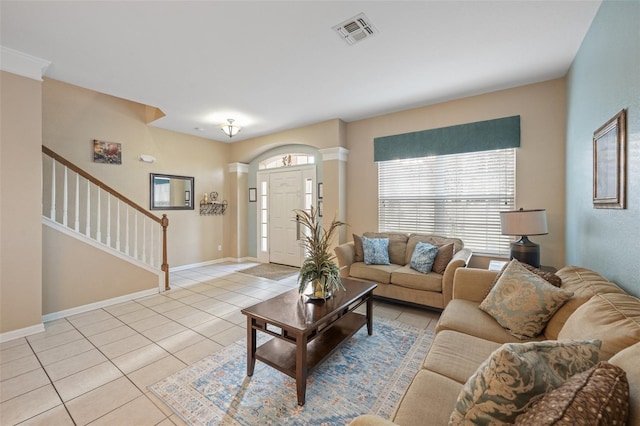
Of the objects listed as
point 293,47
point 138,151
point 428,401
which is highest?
point 293,47

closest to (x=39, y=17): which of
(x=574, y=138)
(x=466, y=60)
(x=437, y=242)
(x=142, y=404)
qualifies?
(x=142, y=404)

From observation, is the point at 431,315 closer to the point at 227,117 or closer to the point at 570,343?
the point at 570,343

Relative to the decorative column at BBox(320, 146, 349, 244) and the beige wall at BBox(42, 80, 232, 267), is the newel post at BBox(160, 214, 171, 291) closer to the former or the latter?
the beige wall at BBox(42, 80, 232, 267)

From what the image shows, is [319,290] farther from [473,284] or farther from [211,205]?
[211,205]

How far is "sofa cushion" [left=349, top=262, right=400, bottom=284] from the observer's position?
137 inches

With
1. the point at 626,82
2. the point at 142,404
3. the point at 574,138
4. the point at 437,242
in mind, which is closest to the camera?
the point at 626,82

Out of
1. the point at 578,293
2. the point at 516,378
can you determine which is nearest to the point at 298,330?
the point at 516,378

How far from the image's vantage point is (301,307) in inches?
84.0

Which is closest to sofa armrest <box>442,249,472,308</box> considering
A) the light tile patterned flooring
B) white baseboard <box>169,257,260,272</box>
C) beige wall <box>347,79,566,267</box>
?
the light tile patterned flooring

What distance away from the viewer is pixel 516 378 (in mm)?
820

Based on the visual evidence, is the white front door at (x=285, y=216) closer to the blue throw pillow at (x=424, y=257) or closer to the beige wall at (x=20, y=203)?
the blue throw pillow at (x=424, y=257)

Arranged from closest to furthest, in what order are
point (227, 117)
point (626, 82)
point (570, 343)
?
point (570, 343)
point (626, 82)
point (227, 117)

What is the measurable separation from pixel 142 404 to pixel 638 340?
267 cm

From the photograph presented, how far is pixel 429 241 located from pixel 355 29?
2.74 m
